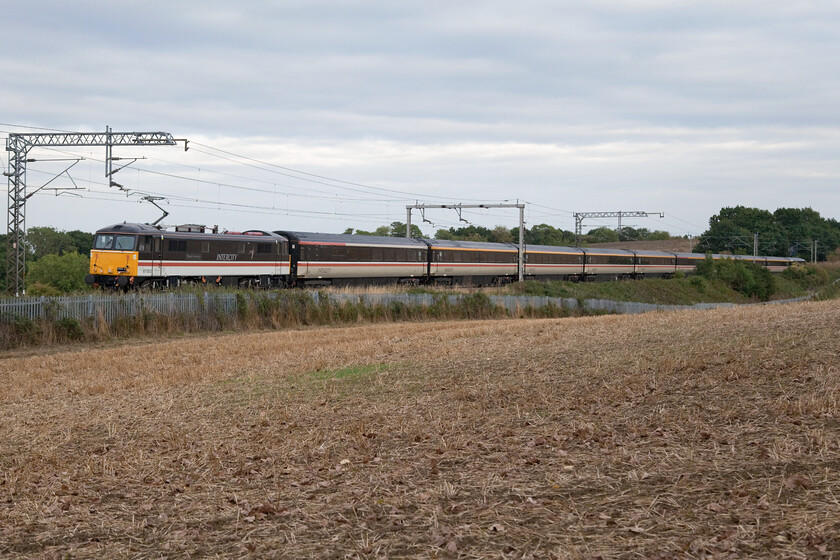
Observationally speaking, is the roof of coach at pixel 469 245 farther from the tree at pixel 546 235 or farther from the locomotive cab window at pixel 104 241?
the tree at pixel 546 235

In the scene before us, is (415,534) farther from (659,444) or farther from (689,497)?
(659,444)

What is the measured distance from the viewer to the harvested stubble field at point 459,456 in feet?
20.5

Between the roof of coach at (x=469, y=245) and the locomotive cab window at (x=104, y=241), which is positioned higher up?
the roof of coach at (x=469, y=245)

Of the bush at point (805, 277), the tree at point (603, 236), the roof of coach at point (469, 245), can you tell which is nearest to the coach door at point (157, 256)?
the roof of coach at point (469, 245)

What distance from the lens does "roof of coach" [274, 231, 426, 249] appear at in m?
44.6

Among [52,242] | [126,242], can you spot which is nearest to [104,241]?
[126,242]

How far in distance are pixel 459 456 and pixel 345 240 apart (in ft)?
126

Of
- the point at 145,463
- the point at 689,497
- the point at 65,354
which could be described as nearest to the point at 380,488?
the point at 689,497

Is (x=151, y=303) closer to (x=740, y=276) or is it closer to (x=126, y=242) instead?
(x=126, y=242)

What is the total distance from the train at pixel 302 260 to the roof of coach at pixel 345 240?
0.06 meters

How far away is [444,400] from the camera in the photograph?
1224 centimetres

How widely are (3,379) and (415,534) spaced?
51.0ft

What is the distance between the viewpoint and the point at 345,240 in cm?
4688

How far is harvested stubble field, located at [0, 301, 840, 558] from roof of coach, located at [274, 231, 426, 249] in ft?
91.4
